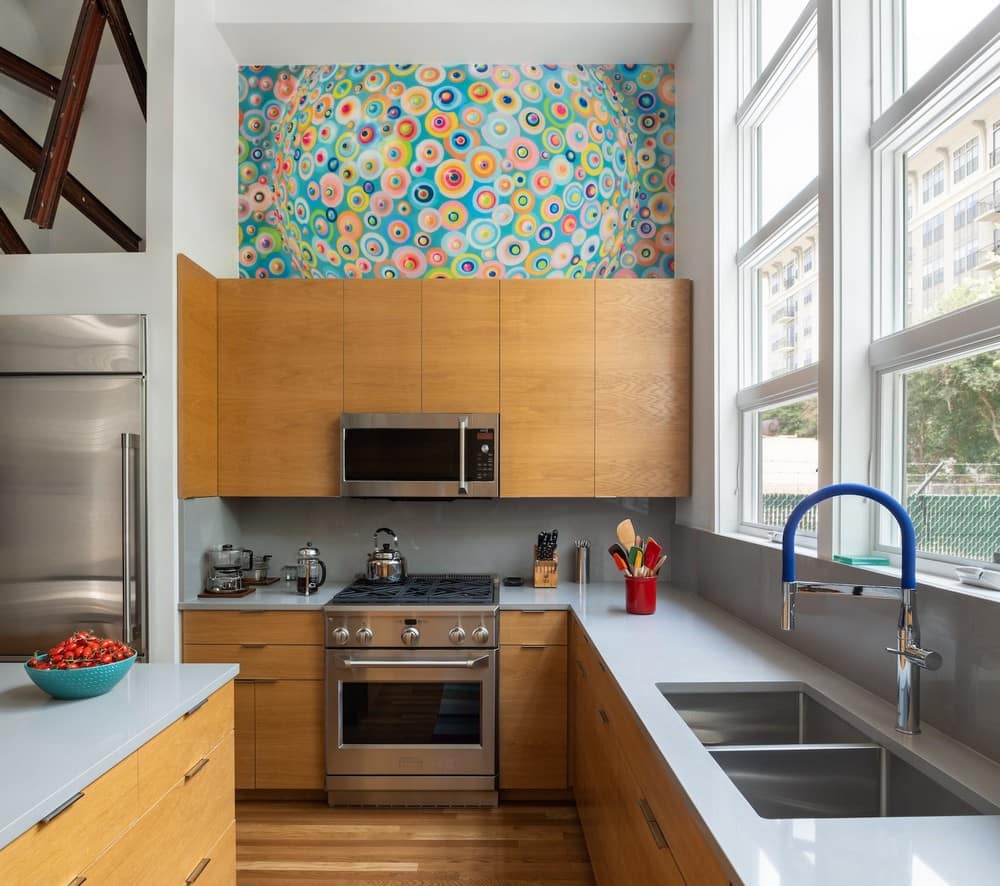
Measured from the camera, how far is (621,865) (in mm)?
1873

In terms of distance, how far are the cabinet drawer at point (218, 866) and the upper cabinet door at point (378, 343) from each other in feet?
5.70

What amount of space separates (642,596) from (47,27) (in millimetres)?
3536

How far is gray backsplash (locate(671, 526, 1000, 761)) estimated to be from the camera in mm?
1367

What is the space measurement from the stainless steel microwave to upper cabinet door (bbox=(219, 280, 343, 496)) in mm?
118

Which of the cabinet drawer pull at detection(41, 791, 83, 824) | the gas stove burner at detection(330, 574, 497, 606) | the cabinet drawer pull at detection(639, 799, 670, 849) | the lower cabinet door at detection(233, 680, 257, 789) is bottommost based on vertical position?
the lower cabinet door at detection(233, 680, 257, 789)

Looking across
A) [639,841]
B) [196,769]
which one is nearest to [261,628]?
[196,769]

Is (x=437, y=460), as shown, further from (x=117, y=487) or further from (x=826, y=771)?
(x=826, y=771)

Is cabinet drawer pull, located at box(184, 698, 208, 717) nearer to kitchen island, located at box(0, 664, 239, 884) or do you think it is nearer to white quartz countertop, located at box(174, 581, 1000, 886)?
kitchen island, located at box(0, 664, 239, 884)

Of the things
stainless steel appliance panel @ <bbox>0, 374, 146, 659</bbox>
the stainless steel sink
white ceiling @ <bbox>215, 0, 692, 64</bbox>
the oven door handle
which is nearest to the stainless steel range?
the oven door handle

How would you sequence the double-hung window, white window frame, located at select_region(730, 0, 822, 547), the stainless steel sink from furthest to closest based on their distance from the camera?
white window frame, located at select_region(730, 0, 822, 547) → the double-hung window → the stainless steel sink

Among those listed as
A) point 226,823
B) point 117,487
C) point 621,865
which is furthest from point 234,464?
point 621,865

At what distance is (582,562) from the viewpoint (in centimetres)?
344

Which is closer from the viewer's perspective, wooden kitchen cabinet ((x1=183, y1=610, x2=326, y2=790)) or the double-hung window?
the double-hung window

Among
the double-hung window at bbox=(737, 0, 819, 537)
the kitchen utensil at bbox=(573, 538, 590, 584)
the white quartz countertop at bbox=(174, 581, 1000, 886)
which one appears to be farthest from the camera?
the kitchen utensil at bbox=(573, 538, 590, 584)
